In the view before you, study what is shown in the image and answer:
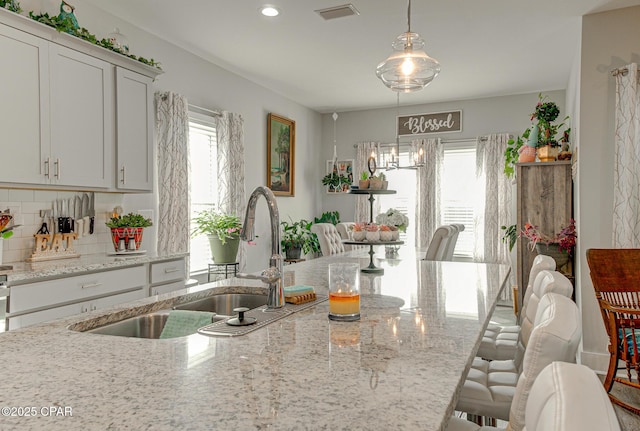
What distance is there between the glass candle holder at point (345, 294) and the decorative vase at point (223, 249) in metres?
3.22

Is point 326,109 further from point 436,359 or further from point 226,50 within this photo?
point 436,359

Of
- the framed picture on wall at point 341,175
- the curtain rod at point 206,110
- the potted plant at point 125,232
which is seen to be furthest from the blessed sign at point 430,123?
the potted plant at point 125,232

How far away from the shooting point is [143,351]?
3.33 ft

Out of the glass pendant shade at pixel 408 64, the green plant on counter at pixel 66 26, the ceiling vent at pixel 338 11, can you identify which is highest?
the ceiling vent at pixel 338 11

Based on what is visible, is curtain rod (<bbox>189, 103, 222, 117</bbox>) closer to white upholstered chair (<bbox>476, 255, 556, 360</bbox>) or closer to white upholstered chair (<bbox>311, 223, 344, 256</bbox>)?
white upholstered chair (<bbox>311, 223, 344, 256</bbox>)

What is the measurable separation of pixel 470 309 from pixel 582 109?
305 centimetres

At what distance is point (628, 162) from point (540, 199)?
98cm

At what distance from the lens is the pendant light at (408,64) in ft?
7.27

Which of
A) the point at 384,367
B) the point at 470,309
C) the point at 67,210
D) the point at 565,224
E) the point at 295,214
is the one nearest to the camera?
the point at 384,367

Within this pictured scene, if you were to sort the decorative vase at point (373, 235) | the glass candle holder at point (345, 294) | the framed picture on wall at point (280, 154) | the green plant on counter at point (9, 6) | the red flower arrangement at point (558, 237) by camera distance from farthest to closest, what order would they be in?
the framed picture on wall at point (280, 154) < the red flower arrangement at point (558, 237) < the green plant on counter at point (9, 6) < the decorative vase at point (373, 235) < the glass candle holder at point (345, 294)

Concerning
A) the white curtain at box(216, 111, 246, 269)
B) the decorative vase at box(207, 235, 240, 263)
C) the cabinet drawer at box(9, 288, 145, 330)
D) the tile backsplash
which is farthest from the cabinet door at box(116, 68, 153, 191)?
the white curtain at box(216, 111, 246, 269)

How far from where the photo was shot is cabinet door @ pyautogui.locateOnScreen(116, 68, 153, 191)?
11.0 ft

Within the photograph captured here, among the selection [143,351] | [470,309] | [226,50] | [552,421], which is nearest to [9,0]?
[226,50]

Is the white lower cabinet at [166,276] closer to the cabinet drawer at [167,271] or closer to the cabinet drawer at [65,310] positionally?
the cabinet drawer at [167,271]
